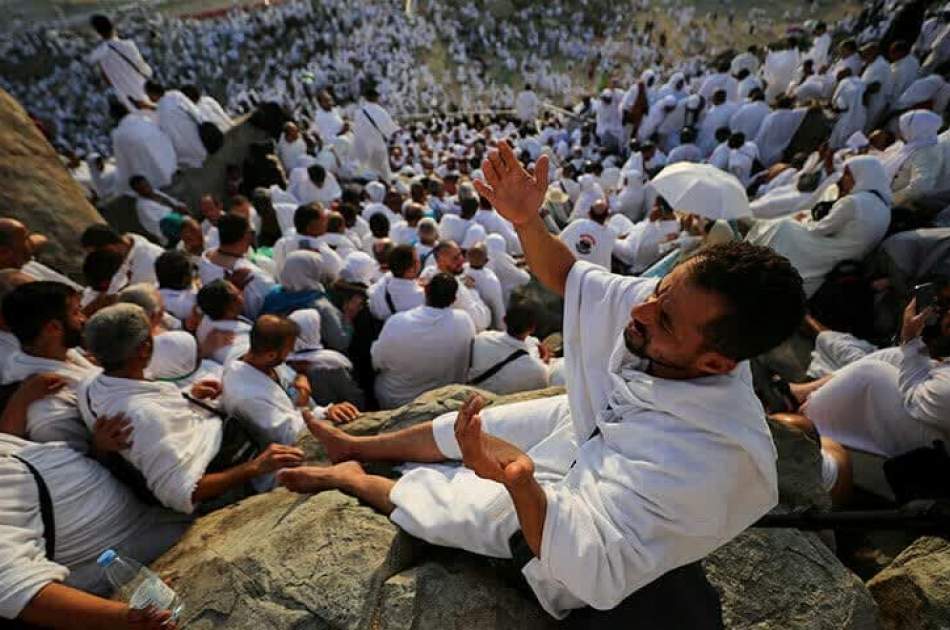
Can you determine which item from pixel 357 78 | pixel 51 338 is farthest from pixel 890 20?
pixel 357 78

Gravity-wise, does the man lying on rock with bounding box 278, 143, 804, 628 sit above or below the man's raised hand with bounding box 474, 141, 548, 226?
below

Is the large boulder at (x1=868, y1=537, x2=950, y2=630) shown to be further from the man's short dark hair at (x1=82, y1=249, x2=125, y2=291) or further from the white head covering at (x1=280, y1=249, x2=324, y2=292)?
the man's short dark hair at (x1=82, y1=249, x2=125, y2=291)

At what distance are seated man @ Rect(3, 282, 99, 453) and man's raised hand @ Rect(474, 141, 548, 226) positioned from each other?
6.33 ft

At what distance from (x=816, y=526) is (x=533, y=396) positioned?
134cm

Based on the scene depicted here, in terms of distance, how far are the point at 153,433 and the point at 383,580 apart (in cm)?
113

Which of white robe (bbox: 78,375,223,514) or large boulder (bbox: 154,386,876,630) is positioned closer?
large boulder (bbox: 154,386,876,630)

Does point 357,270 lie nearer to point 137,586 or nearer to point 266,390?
point 266,390

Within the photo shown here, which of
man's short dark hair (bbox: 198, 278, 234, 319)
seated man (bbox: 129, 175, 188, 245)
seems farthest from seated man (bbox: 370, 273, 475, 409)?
seated man (bbox: 129, 175, 188, 245)

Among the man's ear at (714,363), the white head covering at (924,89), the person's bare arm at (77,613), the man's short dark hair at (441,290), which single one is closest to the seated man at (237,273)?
the man's short dark hair at (441,290)

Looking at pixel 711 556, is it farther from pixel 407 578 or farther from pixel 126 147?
pixel 126 147

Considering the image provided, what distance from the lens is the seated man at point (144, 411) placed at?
7.02 feet

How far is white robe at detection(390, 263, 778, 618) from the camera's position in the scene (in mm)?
1371

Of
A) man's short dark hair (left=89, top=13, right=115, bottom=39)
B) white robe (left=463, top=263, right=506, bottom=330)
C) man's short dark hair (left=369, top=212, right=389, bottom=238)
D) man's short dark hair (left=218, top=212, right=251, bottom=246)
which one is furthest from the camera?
man's short dark hair (left=89, top=13, right=115, bottom=39)

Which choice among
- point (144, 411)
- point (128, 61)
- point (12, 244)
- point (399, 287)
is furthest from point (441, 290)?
point (128, 61)
